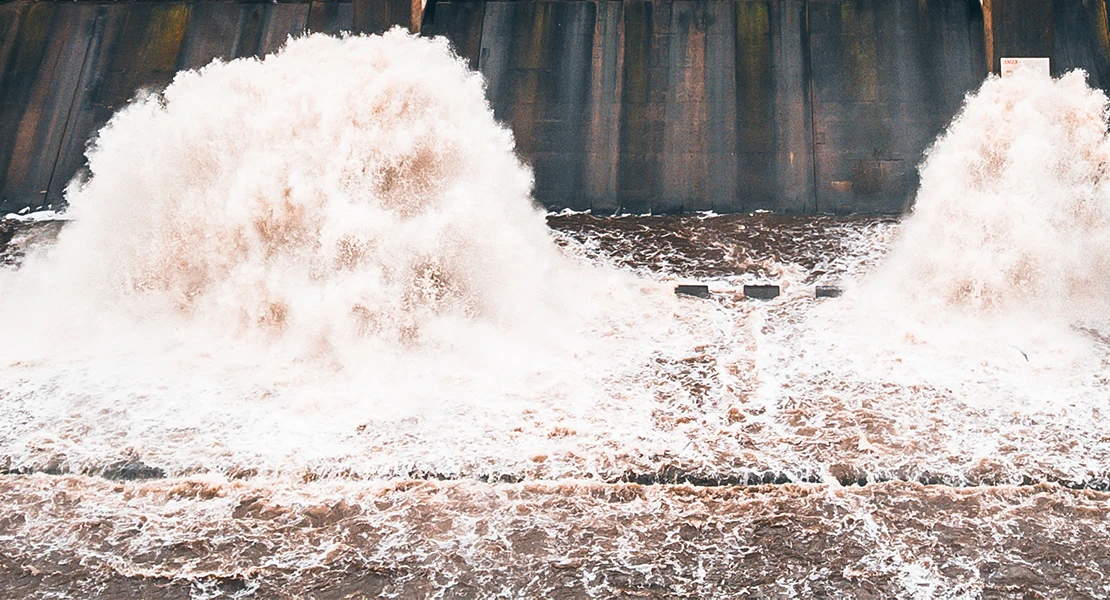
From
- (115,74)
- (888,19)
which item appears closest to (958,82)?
(888,19)

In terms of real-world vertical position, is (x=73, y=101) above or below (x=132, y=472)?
above

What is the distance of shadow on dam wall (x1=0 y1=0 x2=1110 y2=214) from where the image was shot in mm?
17109

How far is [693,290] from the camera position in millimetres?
14195

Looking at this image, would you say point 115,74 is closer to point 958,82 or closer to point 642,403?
point 642,403

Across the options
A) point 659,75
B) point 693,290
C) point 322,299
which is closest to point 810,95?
point 659,75

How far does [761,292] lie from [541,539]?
19.4 feet

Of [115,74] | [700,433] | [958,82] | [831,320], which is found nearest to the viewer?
[700,433]

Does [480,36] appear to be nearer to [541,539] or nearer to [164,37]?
[164,37]

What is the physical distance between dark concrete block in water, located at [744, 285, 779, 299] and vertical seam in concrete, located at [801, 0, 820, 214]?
3.01m

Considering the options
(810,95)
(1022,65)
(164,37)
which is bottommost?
(810,95)

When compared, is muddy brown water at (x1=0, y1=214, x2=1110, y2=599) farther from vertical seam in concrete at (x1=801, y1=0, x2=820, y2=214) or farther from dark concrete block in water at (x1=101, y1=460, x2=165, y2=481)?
vertical seam in concrete at (x1=801, y1=0, x2=820, y2=214)

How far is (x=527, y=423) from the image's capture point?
35.9 ft

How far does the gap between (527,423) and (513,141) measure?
7.41 m

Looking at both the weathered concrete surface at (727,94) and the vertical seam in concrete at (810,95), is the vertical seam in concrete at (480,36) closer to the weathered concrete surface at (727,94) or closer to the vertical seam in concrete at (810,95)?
the weathered concrete surface at (727,94)
